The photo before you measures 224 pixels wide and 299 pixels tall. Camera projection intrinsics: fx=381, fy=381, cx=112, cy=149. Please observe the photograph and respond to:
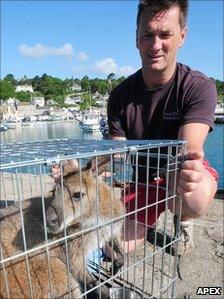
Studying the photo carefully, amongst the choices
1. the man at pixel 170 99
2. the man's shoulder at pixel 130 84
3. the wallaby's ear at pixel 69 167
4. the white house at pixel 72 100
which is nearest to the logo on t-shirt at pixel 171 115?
the man at pixel 170 99

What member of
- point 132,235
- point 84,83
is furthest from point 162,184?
point 84,83

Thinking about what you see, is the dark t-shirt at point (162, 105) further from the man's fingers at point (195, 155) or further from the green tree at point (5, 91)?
the green tree at point (5, 91)

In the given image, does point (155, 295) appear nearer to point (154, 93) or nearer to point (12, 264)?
point (12, 264)

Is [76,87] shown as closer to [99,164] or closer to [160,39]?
[160,39]

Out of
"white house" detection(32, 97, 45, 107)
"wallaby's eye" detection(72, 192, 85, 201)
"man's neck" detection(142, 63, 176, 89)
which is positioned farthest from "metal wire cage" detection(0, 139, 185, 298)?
"white house" detection(32, 97, 45, 107)

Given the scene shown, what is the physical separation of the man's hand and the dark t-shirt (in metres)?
0.55

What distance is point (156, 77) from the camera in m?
3.19

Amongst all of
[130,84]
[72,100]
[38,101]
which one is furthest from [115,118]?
[72,100]

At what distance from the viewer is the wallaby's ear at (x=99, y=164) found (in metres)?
2.45

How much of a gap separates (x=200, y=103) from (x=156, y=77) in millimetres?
478

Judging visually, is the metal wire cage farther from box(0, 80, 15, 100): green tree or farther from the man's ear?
box(0, 80, 15, 100): green tree

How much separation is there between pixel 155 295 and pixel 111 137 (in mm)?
1475

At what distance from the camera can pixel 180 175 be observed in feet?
7.87

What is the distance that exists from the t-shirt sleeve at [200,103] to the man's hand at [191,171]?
0.55m
